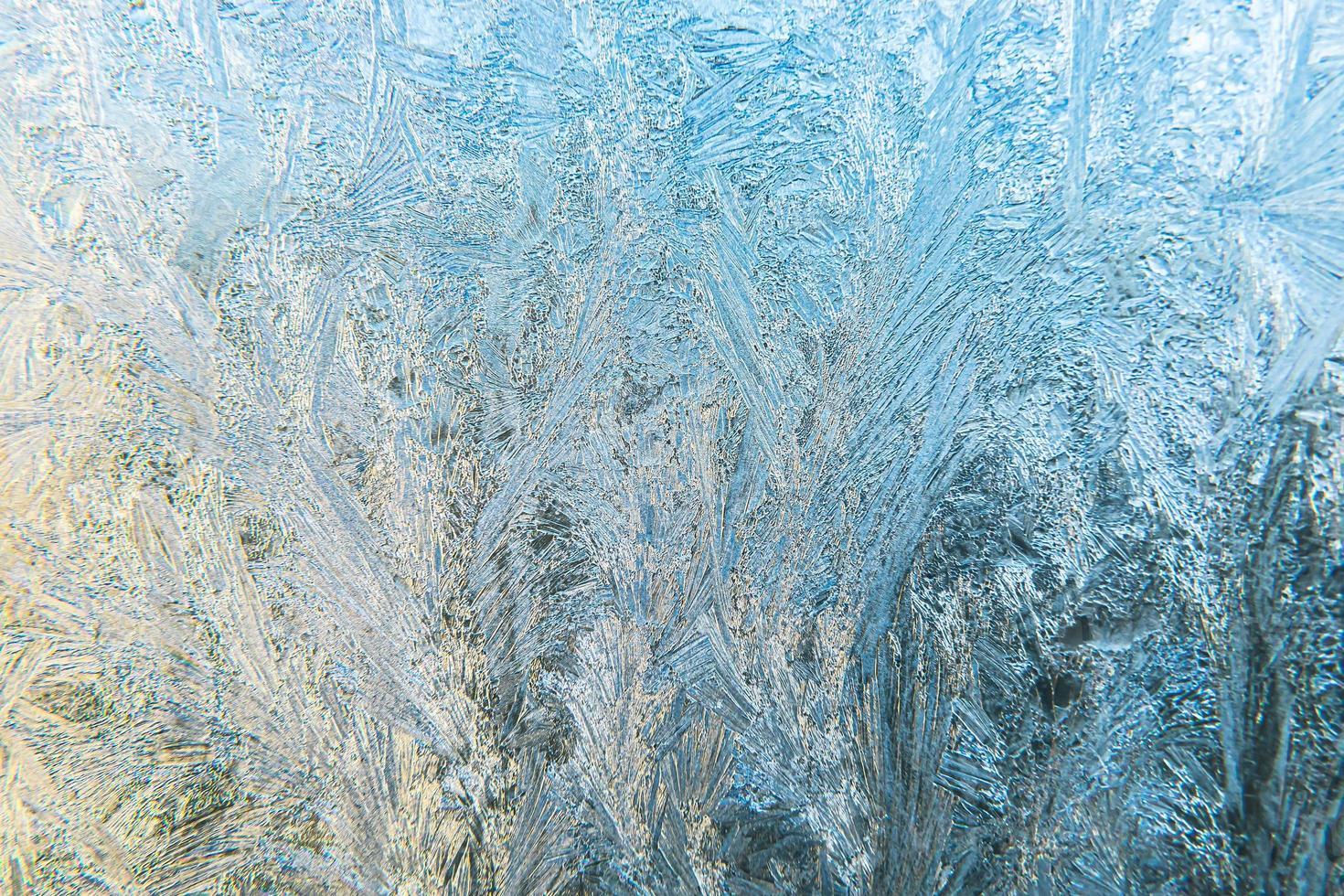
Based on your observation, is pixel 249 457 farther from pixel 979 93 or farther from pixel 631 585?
pixel 979 93

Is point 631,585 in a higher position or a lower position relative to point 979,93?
lower

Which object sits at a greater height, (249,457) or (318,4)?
(318,4)

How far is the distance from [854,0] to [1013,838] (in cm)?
91

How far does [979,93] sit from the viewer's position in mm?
659

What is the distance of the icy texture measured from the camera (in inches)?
25.4

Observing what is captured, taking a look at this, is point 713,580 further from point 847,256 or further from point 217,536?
point 217,536

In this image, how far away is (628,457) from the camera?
0.70 metres

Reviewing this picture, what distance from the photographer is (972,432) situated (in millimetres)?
671

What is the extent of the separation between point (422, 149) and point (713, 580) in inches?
22.8

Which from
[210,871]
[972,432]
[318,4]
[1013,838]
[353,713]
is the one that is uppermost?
[318,4]

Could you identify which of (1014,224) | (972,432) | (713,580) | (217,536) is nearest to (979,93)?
(1014,224)

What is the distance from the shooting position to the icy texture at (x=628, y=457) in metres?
0.65

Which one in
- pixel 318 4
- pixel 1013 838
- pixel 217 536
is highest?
pixel 318 4

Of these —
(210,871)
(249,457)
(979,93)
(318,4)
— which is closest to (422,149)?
(318,4)
